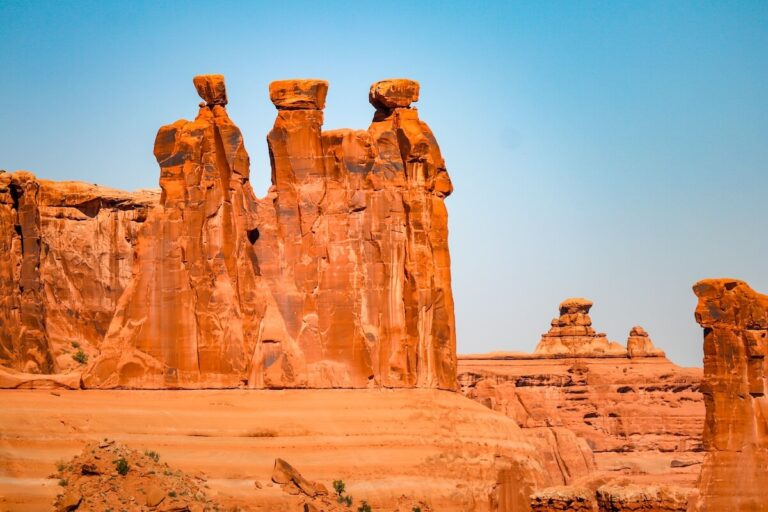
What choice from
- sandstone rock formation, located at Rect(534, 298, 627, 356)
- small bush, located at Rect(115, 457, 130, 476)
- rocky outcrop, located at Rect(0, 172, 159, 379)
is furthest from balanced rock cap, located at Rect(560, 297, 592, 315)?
small bush, located at Rect(115, 457, 130, 476)

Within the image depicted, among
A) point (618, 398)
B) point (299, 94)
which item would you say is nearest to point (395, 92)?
point (299, 94)

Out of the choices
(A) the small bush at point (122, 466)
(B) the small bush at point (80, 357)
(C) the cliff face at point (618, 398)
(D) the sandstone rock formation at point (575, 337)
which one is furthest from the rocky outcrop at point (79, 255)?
(D) the sandstone rock formation at point (575, 337)

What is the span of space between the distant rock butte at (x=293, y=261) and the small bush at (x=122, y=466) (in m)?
9.46

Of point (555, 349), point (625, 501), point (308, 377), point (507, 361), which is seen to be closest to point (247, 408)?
point (308, 377)

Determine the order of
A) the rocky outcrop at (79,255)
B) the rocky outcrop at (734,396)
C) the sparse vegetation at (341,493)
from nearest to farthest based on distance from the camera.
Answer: the rocky outcrop at (734,396)
the sparse vegetation at (341,493)
the rocky outcrop at (79,255)

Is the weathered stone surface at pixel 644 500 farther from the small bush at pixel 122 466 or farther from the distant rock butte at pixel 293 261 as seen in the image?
the small bush at pixel 122 466

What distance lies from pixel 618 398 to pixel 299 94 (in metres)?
74.4

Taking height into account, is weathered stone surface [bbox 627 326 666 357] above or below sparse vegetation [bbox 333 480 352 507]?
above

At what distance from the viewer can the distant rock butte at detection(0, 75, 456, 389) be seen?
3484 inches

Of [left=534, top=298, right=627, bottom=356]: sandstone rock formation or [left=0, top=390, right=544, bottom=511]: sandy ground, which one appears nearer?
[left=0, top=390, right=544, bottom=511]: sandy ground

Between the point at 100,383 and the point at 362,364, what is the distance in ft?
36.2

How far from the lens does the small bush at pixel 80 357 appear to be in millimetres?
111125

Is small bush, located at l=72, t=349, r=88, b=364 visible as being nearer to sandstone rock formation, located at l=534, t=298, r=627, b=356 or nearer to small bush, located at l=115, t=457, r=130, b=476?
small bush, located at l=115, t=457, r=130, b=476

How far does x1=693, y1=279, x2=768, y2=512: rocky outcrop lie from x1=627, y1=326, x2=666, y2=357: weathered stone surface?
89.1 m
